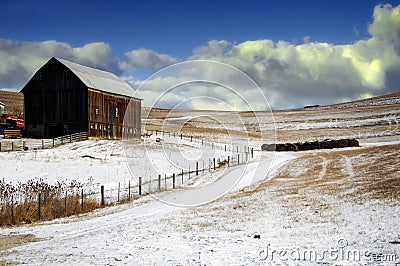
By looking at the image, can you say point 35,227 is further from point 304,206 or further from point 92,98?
point 92,98

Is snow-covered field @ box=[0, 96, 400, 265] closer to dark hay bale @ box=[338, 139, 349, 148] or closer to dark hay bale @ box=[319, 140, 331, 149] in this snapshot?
dark hay bale @ box=[319, 140, 331, 149]

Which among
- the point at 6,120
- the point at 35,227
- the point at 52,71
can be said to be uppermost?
the point at 52,71

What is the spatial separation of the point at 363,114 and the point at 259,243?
10055 centimetres

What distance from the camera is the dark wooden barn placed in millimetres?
51000

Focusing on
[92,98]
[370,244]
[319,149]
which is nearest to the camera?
[370,244]

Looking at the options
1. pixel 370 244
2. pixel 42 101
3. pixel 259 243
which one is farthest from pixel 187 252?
pixel 42 101

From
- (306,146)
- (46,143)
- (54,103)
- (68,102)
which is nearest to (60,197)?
(46,143)

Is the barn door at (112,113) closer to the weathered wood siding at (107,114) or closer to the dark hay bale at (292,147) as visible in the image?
the weathered wood siding at (107,114)

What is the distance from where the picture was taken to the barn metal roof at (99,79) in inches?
2040

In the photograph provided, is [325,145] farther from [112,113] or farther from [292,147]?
[112,113]

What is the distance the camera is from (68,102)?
169 feet

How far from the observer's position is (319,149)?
194 ft

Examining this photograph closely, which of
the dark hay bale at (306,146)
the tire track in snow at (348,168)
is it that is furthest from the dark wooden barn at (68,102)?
the tire track in snow at (348,168)

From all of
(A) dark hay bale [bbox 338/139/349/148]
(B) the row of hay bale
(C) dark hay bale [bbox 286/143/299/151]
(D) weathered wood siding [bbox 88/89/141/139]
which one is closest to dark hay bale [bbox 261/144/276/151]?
(B) the row of hay bale
